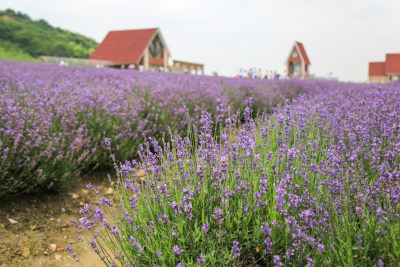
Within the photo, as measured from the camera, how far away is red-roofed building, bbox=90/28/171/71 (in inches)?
1148

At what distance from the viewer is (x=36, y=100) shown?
4.42m

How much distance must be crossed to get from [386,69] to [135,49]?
24510 mm

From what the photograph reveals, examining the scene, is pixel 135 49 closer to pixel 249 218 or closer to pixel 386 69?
pixel 386 69

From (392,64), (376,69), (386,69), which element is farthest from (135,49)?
(392,64)

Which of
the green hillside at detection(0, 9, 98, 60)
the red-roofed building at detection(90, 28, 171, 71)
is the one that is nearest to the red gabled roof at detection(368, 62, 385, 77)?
the red-roofed building at detection(90, 28, 171, 71)

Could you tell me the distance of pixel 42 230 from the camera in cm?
368

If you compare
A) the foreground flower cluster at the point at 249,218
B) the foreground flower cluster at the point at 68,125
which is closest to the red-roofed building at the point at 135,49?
the foreground flower cluster at the point at 68,125

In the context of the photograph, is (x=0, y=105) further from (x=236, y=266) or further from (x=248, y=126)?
(x=236, y=266)

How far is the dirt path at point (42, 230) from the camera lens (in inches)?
127

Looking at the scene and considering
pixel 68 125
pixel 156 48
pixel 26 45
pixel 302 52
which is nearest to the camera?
pixel 68 125

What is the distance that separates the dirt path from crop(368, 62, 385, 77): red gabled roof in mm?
36877

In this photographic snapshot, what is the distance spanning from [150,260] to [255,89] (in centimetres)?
769

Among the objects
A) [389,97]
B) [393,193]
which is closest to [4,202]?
[393,193]

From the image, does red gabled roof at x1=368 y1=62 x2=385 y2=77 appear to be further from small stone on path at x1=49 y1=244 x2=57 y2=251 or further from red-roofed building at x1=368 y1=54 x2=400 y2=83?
small stone on path at x1=49 y1=244 x2=57 y2=251
